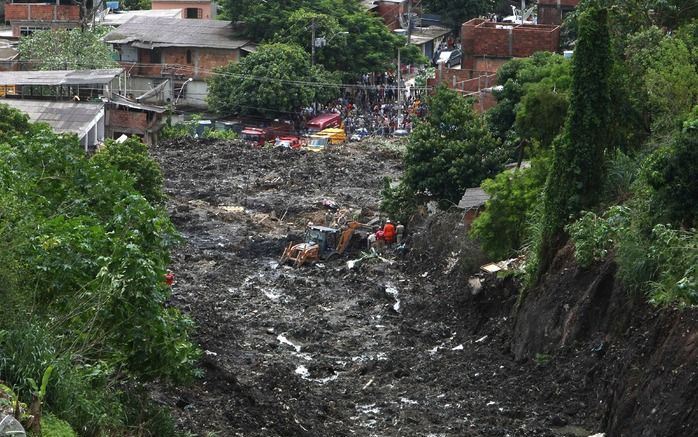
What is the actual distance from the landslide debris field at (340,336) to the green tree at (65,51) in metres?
11.5

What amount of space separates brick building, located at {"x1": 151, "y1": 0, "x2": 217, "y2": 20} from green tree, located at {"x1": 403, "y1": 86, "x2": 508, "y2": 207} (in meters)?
40.5

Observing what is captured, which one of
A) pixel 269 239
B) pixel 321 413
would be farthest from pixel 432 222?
pixel 321 413

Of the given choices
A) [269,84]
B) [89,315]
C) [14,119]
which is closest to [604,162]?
[89,315]

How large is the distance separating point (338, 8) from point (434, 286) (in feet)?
116

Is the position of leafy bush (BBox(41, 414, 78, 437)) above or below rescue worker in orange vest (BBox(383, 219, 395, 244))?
above

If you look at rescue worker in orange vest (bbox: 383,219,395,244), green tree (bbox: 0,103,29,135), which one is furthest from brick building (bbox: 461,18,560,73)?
green tree (bbox: 0,103,29,135)

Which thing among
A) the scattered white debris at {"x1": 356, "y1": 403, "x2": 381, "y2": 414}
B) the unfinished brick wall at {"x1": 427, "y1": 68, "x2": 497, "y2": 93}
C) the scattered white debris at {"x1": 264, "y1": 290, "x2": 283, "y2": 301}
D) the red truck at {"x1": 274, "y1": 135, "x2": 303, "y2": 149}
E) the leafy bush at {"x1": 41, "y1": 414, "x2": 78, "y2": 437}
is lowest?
the red truck at {"x1": 274, "y1": 135, "x2": 303, "y2": 149}

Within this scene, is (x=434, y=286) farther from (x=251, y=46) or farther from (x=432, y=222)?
(x=251, y=46)

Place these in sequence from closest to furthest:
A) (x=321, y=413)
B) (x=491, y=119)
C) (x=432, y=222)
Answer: (x=321, y=413)
(x=432, y=222)
(x=491, y=119)

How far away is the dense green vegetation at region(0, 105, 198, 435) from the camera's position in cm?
1641

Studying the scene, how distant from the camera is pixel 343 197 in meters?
→ 46.0

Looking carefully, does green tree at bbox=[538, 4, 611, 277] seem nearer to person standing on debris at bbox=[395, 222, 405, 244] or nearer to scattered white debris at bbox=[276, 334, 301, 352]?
scattered white debris at bbox=[276, 334, 301, 352]

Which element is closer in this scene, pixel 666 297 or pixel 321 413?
pixel 666 297

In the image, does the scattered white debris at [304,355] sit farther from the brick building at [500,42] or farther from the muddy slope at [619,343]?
the brick building at [500,42]
